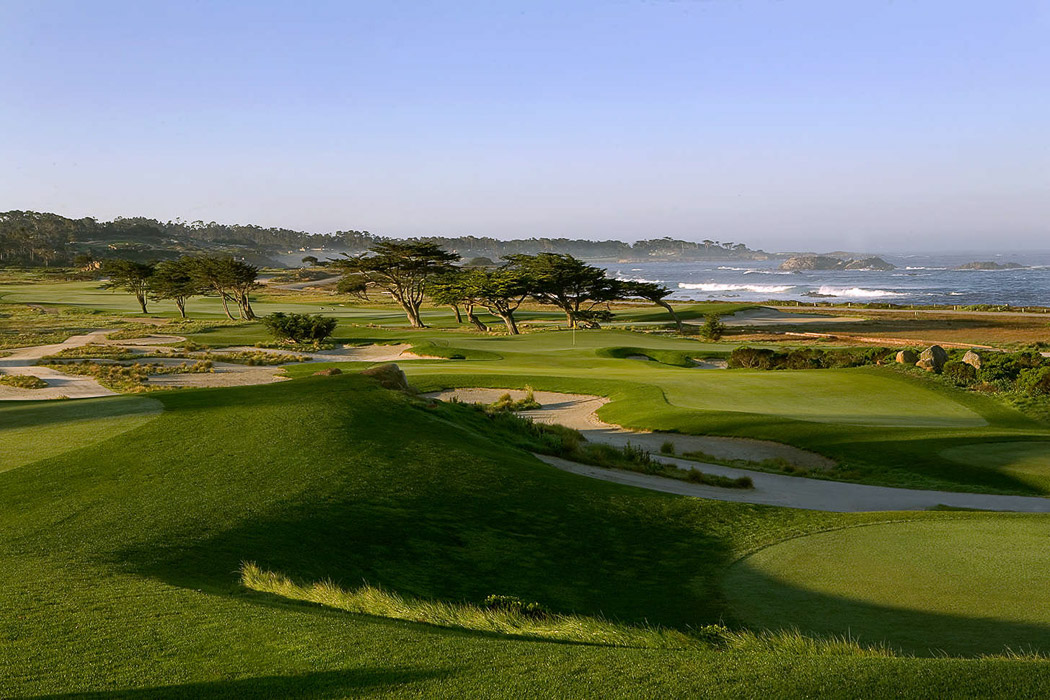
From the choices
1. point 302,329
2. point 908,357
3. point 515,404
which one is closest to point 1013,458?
point 515,404

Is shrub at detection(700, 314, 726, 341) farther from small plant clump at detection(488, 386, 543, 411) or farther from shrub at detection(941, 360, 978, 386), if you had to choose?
small plant clump at detection(488, 386, 543, 411)

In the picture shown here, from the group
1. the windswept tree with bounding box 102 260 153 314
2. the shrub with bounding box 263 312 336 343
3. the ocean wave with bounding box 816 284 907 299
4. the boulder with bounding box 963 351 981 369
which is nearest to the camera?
the boulder with bounding box 963 351 981 369

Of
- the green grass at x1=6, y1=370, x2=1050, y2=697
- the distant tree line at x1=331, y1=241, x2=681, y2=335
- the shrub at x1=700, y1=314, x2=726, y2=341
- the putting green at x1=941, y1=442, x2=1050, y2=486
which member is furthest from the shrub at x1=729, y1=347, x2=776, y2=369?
the green grass at x1=6, y1=370, x2=1050, y2=697

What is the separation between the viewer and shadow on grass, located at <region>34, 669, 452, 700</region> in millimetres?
4668

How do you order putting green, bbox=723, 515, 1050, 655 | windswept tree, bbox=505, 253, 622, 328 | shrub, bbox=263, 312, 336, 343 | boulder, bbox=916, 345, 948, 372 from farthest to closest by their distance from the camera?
windswept tree, bbox=505, 253, 622, 328, shrub, bbox=263, 312, 336, 343, boulder, bbox=916, 345, 948, 372, putting green, bbox=723, 515, 1050, 655

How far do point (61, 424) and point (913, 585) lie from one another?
44.5ft

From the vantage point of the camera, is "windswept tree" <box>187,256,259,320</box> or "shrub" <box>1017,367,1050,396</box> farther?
"windswept tree" <box>187,256,259,320</box>

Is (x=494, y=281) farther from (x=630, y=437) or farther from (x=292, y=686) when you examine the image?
(x=292, y=686)

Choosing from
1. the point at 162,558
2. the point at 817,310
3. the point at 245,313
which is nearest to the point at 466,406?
the point at 162,558

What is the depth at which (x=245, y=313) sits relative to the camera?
75062mm

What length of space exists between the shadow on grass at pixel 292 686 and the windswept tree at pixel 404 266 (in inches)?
2290

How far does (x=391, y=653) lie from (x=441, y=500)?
5.86m

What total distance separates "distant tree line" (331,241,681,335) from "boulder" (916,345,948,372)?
27.5 metres

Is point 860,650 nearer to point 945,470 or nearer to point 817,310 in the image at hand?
point 945,470
